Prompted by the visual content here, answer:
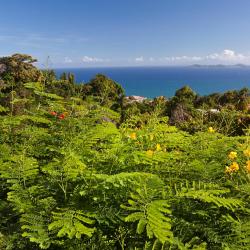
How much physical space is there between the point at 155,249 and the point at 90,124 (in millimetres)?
1407

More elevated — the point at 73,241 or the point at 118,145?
the point at 118,145

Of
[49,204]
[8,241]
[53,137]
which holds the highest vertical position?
[53,137]

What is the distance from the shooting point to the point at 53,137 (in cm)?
364

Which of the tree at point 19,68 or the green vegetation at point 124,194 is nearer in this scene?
the green vegetation at point 124,194

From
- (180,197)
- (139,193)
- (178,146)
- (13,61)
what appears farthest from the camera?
(13,61)

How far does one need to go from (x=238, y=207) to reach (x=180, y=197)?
0.47 m

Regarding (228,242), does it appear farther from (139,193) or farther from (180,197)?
(139,193)

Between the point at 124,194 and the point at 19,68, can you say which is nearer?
the point at 124,194

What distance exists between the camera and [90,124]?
3.74 m

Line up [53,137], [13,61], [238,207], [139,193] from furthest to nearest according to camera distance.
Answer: [13,61]
[53,137]
[238,207]
[139,193]

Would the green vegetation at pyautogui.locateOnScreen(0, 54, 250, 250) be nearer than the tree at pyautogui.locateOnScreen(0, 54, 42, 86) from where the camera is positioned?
Yes

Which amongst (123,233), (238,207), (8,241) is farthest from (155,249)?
(8,241)

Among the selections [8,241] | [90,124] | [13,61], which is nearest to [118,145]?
[90,124]

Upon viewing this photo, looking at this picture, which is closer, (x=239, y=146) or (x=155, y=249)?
(x=155, y=249)
